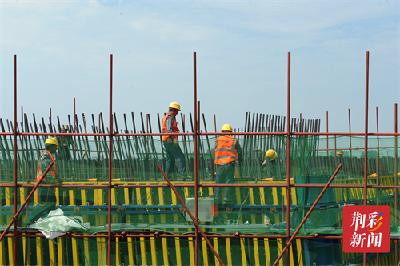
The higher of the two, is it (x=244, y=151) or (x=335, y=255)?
(x=244, y=151)

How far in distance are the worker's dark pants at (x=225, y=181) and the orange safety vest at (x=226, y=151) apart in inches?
3.2

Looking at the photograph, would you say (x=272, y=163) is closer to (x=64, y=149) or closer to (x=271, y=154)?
(x=271, y=154)

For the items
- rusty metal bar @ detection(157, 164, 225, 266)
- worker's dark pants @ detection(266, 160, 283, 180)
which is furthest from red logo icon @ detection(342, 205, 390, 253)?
rusty metal bar @ detection(157, 164, 225, 266)

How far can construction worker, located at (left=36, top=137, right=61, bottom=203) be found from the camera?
1261 cm

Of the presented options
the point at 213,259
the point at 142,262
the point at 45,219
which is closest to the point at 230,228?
the point at 213,259

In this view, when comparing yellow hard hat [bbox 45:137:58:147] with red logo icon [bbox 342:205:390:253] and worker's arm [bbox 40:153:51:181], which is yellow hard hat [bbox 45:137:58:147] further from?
red logo icon [bbox 342:205:390:253]

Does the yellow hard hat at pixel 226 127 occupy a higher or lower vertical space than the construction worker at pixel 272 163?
higher

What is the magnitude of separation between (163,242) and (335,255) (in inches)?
107

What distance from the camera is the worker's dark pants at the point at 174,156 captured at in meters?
13.1

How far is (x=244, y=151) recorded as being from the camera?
13.2 meters

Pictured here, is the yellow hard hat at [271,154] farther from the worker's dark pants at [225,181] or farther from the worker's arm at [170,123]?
the worker's arm at [170,123]

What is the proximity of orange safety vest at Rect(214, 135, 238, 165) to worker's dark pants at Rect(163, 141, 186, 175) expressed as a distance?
0.60 metres

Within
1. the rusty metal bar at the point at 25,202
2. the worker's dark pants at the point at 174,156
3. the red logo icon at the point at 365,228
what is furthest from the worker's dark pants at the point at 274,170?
the rusty metal bar at the point at 25,202

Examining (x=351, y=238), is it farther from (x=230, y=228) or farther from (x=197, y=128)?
(x=197, y=128)
